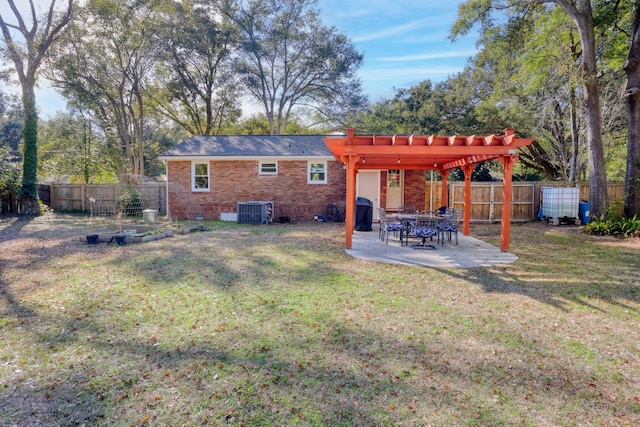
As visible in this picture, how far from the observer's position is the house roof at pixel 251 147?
14844 mm

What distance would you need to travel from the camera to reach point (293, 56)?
2578cm

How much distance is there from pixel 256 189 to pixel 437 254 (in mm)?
9070

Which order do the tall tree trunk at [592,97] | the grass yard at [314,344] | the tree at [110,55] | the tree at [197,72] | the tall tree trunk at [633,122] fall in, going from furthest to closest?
the tree at [197,72] → the tree at [110,55] → the tall tree trunk at [592,97] → the tall tree trunk at [633,122] → the grass yard at [314,344]

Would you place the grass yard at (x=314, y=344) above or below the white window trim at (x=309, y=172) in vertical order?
below

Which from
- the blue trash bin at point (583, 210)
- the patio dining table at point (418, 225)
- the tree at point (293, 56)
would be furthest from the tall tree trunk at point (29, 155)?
the blue trash bin at point (583, 210)

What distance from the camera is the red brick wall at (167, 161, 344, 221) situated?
14.9 metres

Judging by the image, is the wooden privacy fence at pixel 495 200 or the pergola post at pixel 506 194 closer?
the pergola post at pixel 506 194

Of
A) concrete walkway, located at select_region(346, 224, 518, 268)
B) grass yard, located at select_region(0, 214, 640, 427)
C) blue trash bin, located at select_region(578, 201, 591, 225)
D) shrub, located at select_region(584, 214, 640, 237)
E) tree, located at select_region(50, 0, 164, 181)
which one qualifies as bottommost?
grass yard, located at select_region(0, 214, 640, 427)

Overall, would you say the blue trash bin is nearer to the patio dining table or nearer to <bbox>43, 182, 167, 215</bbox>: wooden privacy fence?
the patio dining table

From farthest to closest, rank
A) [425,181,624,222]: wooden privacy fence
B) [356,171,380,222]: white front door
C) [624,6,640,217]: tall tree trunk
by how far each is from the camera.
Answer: [425,181,624,222]: wooden privacy fence → [356,171,380,222]: white front door → [624,6,640,217]: tall tree trunk

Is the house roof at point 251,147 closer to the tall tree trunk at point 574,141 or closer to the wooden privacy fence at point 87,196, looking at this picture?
the wooden privacy fence at point 87,196

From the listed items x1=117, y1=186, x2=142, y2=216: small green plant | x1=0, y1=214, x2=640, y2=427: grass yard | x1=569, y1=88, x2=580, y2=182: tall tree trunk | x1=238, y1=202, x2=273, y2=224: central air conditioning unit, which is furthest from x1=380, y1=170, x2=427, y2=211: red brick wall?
x1=117, y1=186, x2=142, y2=216: small green plant

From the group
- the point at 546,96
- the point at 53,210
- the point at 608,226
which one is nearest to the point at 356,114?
the point at 546,96

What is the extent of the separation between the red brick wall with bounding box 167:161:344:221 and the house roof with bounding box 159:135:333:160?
407mm
